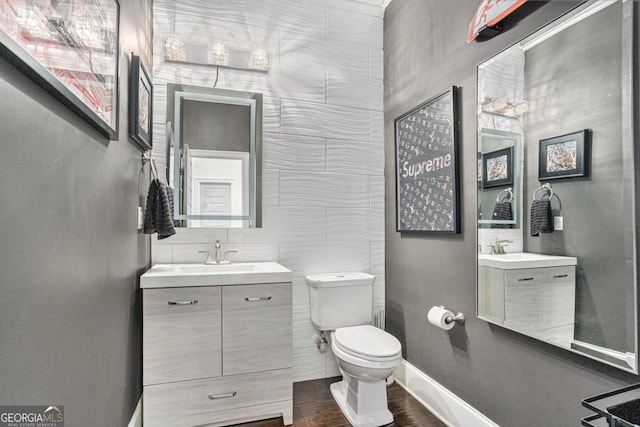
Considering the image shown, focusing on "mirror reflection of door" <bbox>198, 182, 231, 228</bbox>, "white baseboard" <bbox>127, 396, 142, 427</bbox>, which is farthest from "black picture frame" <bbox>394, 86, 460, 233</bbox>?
"white baseboard" <bbox>127, 396, 142, 427</bbox>

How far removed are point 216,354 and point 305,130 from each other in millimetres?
A: 1651

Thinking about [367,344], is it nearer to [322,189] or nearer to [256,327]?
[256,327]

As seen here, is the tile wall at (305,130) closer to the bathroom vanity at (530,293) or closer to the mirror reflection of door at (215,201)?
the mirror reflection of door at (215,201)

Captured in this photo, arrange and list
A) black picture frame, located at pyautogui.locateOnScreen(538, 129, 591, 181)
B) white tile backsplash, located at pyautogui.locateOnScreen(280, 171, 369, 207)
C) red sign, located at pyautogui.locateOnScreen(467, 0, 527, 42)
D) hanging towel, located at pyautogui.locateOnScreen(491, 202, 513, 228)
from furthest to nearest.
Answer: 1. white tile backsplash, located at pyautogui.locateOnScreen(280, 171, 369, 207)
2. hanging towel, located at pyautogui.locateOnScreen(491, 202, 513, 228)
3. red sign, located at pyautogui.locateOnScreen(467, 0, 527, 42)
4. black picture frame, located at pyautogui.locateOnScreen(538, 129, 591, 181)

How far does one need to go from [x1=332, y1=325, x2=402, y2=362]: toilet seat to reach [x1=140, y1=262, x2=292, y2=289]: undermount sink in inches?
19.7

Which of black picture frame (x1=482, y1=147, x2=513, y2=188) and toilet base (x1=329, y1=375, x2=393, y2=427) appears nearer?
black picture frame (x1=482, y1=147, x2=513, y2=188)

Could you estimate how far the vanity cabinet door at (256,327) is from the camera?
1808mm

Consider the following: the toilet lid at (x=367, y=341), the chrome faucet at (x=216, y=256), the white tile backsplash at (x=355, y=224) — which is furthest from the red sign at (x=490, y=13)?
the chrome faucet at (x=216, y=256)

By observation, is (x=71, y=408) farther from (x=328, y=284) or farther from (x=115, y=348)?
(x=328, y=284)

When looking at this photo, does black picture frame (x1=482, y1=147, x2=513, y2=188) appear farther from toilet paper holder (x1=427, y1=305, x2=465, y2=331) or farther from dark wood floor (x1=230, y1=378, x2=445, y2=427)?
dark wood floor (x1=230, y1=378, x2=445, y2=427)

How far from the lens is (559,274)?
1.31 metres

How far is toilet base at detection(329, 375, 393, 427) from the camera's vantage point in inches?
73.9

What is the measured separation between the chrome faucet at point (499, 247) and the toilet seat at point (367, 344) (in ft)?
2.43
